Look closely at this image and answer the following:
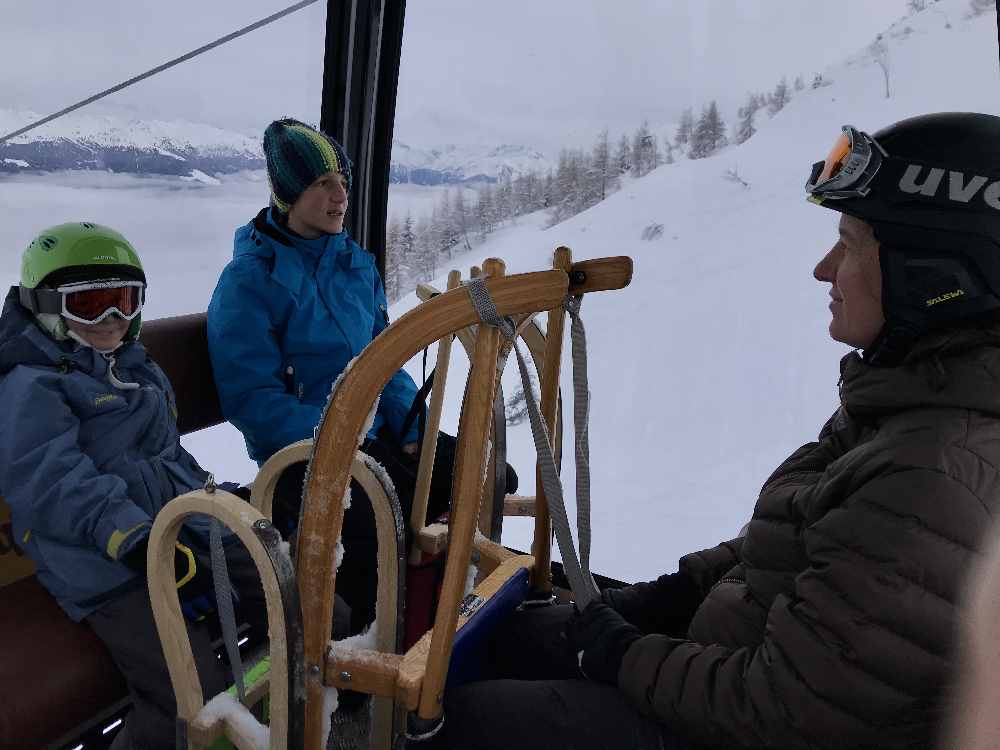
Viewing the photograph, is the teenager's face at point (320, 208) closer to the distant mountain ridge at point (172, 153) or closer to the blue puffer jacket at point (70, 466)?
the distant mountain ridge at point (172, 153)

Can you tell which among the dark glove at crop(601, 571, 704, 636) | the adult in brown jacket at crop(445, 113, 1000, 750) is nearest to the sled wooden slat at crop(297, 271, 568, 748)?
the adult in brown jacket at crop(445, 113, 1000, 750)

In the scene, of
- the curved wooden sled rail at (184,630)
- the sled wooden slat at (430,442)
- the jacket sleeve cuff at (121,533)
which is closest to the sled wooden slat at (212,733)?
the curved wooden sled rail at (184,630)

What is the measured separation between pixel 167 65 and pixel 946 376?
2.29 meters

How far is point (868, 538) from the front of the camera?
800 mm

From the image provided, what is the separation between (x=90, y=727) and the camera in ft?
4.40

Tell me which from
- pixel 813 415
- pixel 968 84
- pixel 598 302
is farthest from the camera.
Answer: pixel 598 302

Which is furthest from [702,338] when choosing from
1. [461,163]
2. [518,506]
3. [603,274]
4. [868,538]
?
[868,538]

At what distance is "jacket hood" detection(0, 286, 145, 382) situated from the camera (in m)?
1.44

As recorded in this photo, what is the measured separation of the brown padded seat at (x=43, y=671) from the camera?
1.24m

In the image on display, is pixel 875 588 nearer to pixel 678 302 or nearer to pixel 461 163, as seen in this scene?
pixel 678 302

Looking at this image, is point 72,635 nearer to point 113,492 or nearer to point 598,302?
point 113,492

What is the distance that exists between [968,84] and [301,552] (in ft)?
6.56

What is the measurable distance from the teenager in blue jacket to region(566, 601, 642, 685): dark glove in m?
0.82

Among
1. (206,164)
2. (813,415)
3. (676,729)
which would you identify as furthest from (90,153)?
(813,415)
